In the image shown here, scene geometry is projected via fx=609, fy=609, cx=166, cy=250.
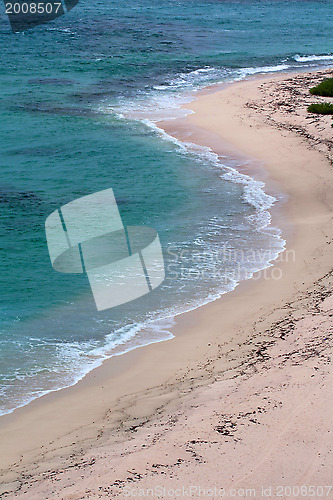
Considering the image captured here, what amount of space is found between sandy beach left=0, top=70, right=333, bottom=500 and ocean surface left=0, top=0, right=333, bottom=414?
454mm

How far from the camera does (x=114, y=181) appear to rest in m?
16.5

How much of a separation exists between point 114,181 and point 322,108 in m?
7.92

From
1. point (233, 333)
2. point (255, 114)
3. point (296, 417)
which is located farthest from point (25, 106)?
point (296, 417)

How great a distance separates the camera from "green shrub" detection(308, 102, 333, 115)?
19859 millimetres

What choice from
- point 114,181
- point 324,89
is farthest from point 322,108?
point 114,181

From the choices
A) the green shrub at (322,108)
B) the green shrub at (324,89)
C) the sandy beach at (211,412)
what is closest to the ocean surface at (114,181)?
the sandy beach at (211,412)

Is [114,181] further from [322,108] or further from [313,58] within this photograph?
[313,58]

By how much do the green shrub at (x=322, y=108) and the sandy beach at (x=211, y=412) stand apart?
30.0 feet

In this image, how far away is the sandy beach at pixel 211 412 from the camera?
203 inches

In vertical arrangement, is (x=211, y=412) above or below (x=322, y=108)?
below

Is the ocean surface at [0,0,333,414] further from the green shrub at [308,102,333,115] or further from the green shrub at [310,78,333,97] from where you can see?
the green shrub at [310,78,333,97]

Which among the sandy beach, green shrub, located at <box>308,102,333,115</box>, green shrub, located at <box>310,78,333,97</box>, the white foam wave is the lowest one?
the sandy beach

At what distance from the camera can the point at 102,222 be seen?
13.6 m

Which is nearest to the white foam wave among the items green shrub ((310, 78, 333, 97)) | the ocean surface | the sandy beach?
the ocean surface
